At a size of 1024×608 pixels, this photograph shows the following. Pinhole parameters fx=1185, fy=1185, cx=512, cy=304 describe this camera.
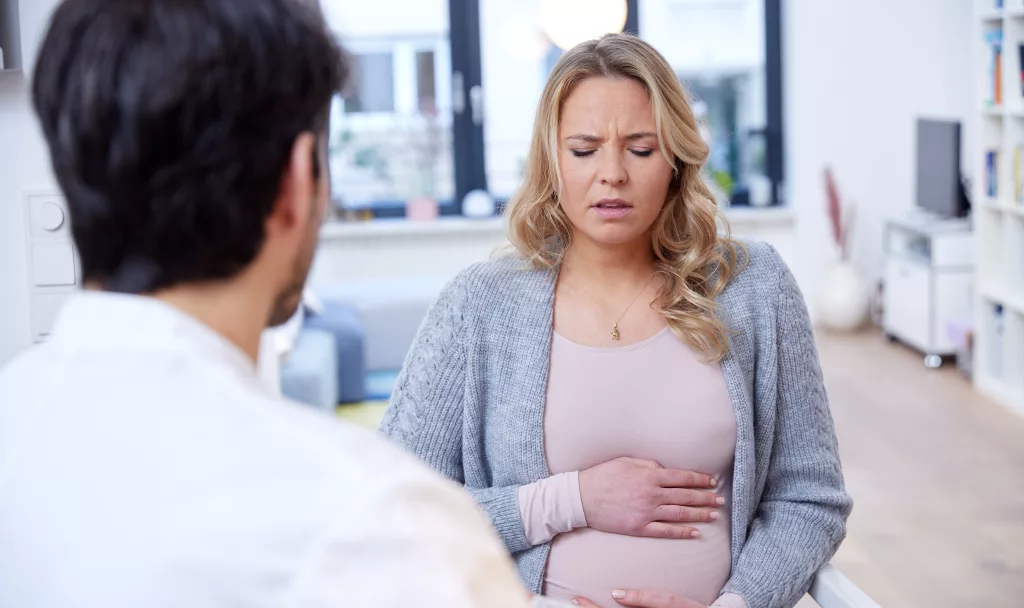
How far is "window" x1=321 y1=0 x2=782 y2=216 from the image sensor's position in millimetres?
6676

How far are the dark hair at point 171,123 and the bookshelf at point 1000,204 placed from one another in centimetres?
475

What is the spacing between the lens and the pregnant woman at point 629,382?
5.18 ft

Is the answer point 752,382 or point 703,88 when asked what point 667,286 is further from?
point 703,88

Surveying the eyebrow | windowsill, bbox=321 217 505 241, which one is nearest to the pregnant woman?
the eyebrow

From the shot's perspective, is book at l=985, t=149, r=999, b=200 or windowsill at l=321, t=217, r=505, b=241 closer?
book at l=985, t=149, r=999, b=200

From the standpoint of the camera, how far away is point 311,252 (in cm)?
82

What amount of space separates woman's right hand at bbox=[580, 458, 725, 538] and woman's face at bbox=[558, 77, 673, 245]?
333 millimetres

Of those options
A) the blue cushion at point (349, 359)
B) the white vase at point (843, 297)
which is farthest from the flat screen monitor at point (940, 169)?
the blue cushion at point (349, 359)

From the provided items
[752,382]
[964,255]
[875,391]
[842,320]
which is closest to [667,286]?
[752,382]

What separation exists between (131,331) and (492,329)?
0.96 m

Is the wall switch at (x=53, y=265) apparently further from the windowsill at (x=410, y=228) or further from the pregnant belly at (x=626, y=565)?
the windowsill at (x=410, y=228)

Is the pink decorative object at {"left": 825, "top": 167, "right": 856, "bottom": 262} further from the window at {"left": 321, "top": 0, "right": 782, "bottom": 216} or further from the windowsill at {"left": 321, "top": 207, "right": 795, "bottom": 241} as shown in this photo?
the window at {"left": 321, "top": 0, "right": 782, "bottom": 216}

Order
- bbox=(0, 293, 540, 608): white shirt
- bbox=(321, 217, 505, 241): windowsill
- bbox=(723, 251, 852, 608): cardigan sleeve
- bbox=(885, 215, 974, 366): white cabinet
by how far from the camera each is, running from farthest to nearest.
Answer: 1. bbox=(321, 217, 505, 241): windowsill
2. bbox=(885, 215, 974, 366): white cabinet
3. bbox=(723, 251, 852, 608): cardigan sleeve
4. bbox=(0, 293, 540, 608): white shirt

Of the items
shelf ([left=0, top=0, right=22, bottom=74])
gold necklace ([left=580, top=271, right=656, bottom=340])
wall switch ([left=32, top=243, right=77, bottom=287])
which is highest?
shelf ([left=0, top=0, right=22, bottom=74])
